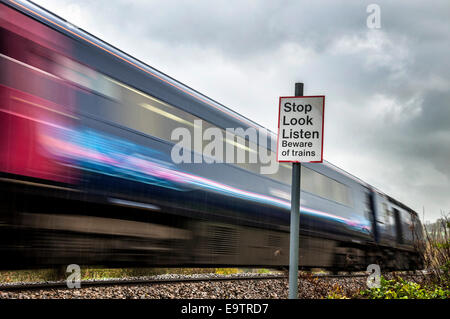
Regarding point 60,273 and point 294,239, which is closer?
point 294,239

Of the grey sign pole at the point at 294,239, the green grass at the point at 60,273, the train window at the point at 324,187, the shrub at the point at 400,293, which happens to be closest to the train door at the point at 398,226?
the train window at the point at 324,187

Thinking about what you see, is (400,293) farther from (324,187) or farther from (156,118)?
(324,187)

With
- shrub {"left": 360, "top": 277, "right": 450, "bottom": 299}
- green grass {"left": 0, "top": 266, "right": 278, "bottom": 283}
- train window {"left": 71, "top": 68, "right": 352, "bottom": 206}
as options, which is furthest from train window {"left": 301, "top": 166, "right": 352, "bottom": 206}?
shrub {"left": 360, "top": 277, "right": 450, "bottom": 299}

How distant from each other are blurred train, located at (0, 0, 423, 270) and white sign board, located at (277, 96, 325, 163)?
1.95m

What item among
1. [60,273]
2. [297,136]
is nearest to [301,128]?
[297,136]

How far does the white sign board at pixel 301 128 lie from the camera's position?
12.7 feet

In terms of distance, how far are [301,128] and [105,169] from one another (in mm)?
2105

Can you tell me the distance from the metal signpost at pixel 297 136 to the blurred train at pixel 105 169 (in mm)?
1942

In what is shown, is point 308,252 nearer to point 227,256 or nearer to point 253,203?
point 253,203

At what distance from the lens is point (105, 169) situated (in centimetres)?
485

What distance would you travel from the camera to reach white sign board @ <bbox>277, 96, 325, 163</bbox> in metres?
3.86

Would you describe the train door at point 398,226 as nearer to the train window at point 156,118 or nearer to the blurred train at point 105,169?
the blurred train at point 105,169

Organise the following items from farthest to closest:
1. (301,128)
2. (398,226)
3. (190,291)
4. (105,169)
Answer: (398,226) → (190,291) → (105,169) → (301,128)
